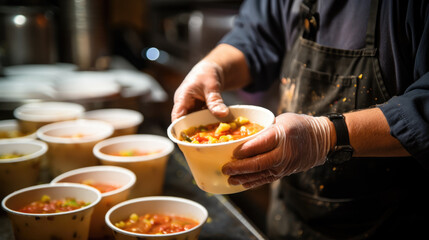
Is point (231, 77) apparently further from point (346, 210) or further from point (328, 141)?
point (346, 210)

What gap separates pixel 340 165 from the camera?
169cm

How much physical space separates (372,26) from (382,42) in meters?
0.08

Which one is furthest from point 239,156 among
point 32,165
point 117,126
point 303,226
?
point 117,126

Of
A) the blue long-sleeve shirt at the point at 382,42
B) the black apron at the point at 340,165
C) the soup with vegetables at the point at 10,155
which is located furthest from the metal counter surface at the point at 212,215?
the blue long-sleeve shirt at the point at 382,42

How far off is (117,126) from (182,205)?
908 mm

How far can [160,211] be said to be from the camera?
4.87 ft

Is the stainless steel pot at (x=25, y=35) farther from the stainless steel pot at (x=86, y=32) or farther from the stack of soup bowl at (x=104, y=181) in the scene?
the stack of soup bowl at (x=104, y=181)

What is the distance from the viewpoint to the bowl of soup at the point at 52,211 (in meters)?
1.27

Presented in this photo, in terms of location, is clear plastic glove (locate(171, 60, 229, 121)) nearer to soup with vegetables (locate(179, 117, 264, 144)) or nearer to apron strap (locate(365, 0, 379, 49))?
soup with vegetables (locate(179, 117, 264, 144))

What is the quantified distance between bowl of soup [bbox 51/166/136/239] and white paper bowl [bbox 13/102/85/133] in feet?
2.18

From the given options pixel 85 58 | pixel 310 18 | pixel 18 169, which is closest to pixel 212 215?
pixel 18 169

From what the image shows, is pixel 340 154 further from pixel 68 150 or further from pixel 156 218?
pixel 68 150

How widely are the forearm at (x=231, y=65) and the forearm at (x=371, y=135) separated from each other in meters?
0.68

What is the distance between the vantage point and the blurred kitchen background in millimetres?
2674
